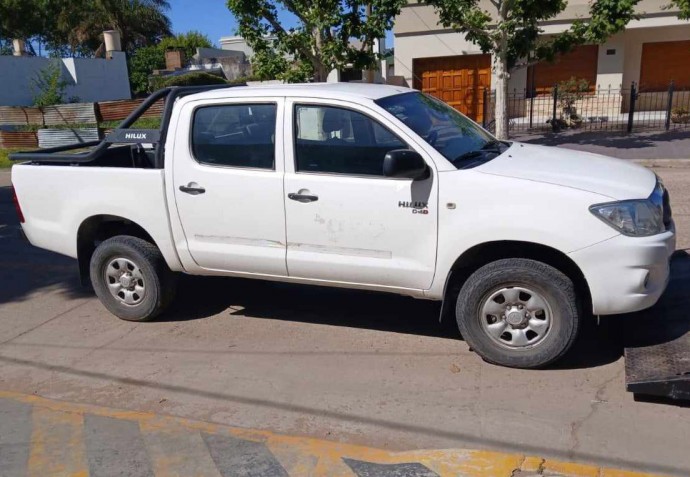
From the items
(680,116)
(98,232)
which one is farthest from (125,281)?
(680,116)

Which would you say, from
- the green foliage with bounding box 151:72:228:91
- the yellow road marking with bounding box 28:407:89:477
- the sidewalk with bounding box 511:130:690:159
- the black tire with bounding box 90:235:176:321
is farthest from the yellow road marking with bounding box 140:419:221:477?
the green foliage with bounding box 151:72:228:91

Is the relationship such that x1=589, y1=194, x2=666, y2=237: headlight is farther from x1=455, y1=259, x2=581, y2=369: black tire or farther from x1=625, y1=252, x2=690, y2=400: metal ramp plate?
x1=625, y1=252, x2=690, y2=400: metal ramp plate

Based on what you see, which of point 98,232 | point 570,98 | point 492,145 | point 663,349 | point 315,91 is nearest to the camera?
point 663,349

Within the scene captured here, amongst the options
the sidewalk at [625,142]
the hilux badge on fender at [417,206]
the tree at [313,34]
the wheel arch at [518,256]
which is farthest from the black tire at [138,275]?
the sidewalk at [625,142]

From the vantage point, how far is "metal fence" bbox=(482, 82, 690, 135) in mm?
18953

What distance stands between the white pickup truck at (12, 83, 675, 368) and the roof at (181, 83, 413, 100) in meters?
0.02

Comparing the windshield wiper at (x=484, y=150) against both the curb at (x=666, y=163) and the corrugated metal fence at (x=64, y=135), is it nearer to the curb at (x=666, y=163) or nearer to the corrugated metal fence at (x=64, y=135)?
the curb at (x=666, y=163)

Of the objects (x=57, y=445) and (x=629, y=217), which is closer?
(x=57, y=445)

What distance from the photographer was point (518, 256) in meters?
4.66

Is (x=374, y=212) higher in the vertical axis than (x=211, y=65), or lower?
lower

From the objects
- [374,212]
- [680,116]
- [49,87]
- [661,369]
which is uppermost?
[49,87]

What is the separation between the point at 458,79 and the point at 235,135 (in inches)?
683

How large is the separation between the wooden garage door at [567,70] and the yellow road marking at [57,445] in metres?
19.4

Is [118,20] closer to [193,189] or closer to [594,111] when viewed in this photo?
[594,111]
